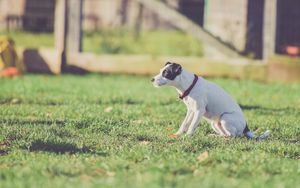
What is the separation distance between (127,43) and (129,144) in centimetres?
1483

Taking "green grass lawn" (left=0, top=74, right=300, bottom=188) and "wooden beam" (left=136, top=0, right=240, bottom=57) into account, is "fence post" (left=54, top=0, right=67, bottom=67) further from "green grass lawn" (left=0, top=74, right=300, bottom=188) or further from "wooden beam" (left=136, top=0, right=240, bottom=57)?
"green grass lawn" (left=0, top=74, right=300, bottom=188)

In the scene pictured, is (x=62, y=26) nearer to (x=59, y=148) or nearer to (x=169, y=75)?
(x=169, y=75)

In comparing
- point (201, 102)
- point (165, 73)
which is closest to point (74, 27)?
point (165, 73)

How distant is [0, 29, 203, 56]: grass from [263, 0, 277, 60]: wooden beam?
12.4ft

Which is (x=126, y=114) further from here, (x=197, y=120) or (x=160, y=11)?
(x=160, y=11)

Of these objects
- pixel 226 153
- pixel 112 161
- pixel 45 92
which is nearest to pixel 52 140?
pixel 112 161

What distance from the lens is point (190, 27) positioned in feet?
46.7

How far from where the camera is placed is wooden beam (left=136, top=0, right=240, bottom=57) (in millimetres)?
14188

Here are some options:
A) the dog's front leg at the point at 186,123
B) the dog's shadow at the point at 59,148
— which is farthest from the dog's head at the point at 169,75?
the dog's shadow at the point at 59,148

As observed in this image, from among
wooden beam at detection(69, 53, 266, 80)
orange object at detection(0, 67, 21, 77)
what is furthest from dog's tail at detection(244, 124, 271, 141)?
orange object at detection(0, 67, 21, 77)

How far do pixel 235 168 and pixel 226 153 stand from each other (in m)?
0.59

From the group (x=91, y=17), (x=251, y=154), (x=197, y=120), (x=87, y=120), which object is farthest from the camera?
(x=91, y=17)

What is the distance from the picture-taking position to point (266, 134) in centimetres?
741

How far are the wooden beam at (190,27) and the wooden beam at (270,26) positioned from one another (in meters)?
0.63
